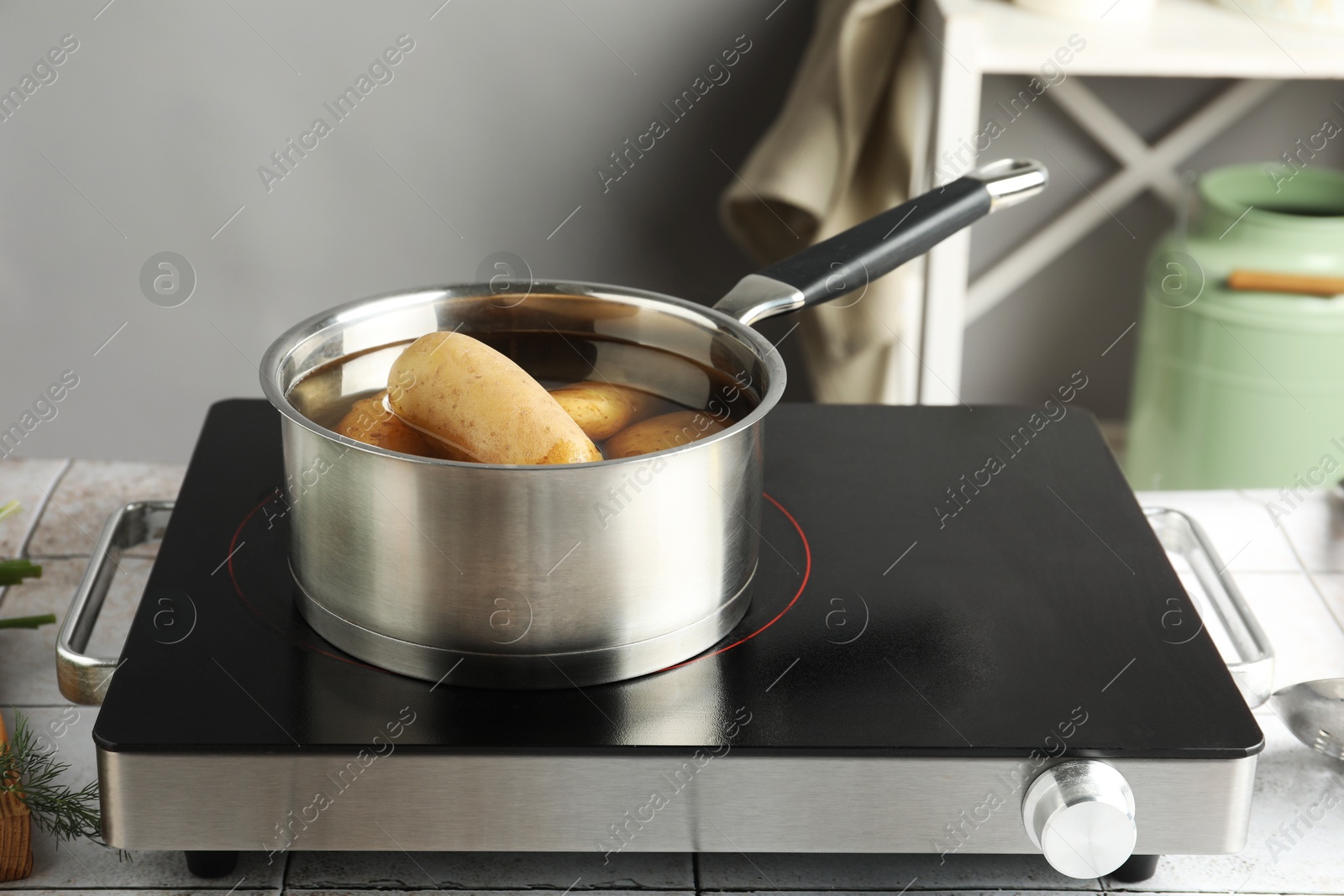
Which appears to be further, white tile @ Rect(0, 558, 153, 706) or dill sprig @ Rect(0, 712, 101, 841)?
white tile @ Rect(0, 558, 153, 706)

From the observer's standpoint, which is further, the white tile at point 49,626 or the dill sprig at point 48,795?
the white tile at point 49,626

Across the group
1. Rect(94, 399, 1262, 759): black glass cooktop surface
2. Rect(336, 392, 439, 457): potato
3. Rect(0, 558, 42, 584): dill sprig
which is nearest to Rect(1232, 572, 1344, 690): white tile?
Rect(94, 399, 1262, 759): black glass cooktop surface

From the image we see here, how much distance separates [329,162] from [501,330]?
2.86ft

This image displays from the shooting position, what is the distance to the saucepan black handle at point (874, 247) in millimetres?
691

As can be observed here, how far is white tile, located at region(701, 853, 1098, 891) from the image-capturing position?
583mm

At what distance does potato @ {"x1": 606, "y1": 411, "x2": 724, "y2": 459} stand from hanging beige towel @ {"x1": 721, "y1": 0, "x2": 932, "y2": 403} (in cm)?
69

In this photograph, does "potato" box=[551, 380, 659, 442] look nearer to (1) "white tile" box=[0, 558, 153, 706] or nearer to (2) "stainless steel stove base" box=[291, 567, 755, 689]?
(2) "stainless steel stove base" box=[291, 567, 755, 689]

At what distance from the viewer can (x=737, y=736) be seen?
1.77ft

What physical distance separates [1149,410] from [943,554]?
0.92 metres

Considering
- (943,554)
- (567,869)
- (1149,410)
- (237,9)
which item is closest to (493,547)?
(567,869)

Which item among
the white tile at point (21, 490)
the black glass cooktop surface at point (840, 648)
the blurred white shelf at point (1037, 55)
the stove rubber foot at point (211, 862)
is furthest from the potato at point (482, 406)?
the blurred white shelf at point (1037, 55)

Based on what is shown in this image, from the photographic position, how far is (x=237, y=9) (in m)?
1.37

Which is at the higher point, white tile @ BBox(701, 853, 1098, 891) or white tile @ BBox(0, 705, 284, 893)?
white tile @ BBox(0, 705, 284, 893)

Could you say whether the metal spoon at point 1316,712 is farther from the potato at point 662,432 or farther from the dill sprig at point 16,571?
the dill sprig at point 16,571
